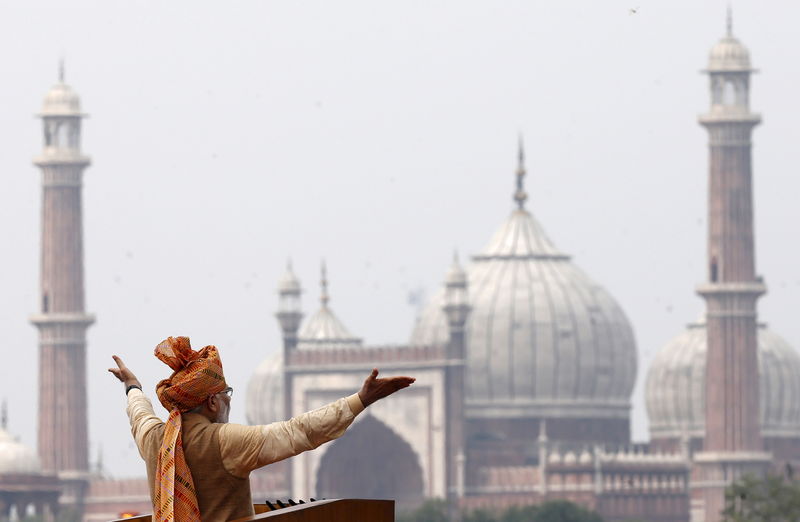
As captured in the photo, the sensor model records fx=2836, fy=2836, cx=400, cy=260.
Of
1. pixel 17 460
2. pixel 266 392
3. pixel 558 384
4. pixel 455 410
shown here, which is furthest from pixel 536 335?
pixel 17 460

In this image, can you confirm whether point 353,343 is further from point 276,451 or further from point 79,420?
point 276,451

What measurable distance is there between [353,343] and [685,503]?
13971mm

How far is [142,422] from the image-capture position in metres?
7.78

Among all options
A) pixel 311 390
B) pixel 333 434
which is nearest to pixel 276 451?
pixel 333 434

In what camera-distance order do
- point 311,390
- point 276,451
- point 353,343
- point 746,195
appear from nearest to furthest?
point 276,451 → point 746,195 → point 311,390 → point 353,343

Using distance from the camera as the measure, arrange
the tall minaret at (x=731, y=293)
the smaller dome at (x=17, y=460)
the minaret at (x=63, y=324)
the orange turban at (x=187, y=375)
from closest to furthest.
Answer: the orange turban at (x=187, y=375) < the tall minaret at (x=731, y=293) < the smaller dome at (x=17, y=460) < the minaret at (x=63, y=324)

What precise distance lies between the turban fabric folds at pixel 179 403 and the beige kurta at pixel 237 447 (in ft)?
0.12

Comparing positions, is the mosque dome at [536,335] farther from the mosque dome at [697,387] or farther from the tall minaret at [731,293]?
the tall minaret at [731,293]

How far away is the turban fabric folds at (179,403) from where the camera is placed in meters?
7.36

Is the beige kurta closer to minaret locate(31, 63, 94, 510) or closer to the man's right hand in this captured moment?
the man's right hand

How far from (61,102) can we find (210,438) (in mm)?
77755

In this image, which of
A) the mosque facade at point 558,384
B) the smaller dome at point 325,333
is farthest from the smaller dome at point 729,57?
the smaller dome at point 325,333

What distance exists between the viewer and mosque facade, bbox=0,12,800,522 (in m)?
75.5

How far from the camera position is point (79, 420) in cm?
8094
